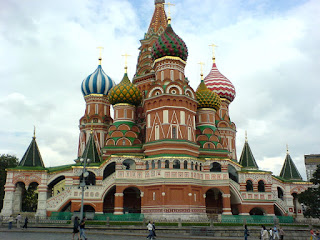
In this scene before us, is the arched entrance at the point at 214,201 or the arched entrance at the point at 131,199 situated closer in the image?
the arched entrance at the point at 131,199

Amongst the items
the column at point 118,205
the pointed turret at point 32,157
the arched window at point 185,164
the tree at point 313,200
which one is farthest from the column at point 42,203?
the tree at point 313,200

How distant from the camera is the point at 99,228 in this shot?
24.2 m

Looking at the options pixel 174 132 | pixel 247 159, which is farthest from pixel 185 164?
pixel 247 159

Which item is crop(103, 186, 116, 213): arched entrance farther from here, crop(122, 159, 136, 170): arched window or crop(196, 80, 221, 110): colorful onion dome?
crop(196, 80, 221, 110): colorful onion dome

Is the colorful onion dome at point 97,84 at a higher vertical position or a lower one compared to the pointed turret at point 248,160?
higher

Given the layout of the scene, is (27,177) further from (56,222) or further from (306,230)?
(306,230)

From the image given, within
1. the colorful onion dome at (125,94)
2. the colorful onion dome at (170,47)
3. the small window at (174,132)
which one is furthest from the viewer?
the colorful onion dome at (125,94)

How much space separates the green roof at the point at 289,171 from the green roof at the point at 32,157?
28581 mm

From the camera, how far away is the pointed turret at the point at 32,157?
32.7 m

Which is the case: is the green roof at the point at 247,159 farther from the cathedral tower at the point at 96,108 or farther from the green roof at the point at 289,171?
the cathedral tower at the point at 96,108

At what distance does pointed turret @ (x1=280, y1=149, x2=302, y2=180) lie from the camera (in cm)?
4025

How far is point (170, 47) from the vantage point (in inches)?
1364

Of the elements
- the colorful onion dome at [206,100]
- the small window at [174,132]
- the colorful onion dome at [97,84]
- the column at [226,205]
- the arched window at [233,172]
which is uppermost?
the colorful onion dome at [97,84]

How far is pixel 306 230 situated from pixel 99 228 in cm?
1585
